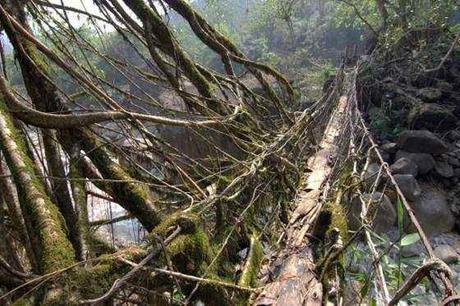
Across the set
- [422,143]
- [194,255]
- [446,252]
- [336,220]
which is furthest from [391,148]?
[194,255]

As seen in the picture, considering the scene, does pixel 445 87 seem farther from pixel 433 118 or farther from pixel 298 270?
pixel 298 270

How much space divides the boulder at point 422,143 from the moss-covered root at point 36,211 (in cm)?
593

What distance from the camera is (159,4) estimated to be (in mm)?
2221

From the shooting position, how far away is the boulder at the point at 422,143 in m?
6.03

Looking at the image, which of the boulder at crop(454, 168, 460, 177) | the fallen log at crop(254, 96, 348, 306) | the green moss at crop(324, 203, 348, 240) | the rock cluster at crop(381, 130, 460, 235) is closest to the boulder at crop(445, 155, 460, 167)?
the rock cluster at crop(381, 130, 460, 235)

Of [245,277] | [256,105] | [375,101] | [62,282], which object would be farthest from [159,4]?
[375,101]

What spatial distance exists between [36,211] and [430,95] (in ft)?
23.6

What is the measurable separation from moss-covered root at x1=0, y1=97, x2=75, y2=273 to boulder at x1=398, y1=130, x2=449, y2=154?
5929 millimetres

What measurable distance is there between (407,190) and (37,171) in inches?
204

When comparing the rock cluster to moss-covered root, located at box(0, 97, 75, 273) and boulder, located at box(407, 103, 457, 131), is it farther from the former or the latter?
moss-covered root, located at box(0, 97, 75, 273)

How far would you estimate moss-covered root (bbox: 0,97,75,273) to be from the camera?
1028 mm

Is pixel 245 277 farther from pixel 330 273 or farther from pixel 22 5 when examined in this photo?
pixel 22 5

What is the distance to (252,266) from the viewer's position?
1.67 meters

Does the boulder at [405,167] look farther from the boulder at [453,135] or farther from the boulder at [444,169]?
the boulder at [453,135]
